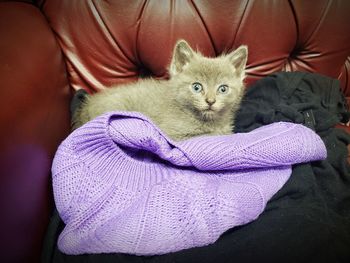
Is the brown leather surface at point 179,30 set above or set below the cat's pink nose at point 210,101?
above

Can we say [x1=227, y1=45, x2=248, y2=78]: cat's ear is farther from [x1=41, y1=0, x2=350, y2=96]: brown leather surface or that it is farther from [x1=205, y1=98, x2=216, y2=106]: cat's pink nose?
[x1=205, y1=98, x2=216, y2=106]: cat's pink nose

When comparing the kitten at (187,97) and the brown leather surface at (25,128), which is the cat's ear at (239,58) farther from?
the brown leather surface at (25,128)

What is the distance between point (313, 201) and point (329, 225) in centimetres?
9

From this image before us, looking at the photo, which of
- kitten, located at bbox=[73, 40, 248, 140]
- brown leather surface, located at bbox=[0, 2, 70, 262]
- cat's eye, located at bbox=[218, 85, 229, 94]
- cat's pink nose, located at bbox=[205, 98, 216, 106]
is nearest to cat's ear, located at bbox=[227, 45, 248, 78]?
kitten, located at bbox=[73, 40, 248, 140]

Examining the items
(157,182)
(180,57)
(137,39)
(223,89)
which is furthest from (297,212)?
(137,39)

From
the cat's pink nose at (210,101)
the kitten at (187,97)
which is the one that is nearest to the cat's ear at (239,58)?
the kitten at (187,97)

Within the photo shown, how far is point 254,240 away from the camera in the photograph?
2.05 ft

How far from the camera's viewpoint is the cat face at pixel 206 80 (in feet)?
3.25

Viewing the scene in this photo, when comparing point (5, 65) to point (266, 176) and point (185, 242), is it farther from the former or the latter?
point (266, 176)

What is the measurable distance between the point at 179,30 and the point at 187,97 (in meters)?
0.27

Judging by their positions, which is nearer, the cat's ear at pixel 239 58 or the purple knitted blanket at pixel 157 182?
the purple knitted blanket at pixel 157 182

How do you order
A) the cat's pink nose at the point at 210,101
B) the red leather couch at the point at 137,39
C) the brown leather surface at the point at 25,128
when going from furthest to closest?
the cat's pink nose at the point at 210,101, the red leather couch at the point at 137,39, the brown leather surface at the point at 25,128

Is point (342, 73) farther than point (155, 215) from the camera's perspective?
Yes

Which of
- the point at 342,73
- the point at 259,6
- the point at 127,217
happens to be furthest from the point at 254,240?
the point at 342,73
